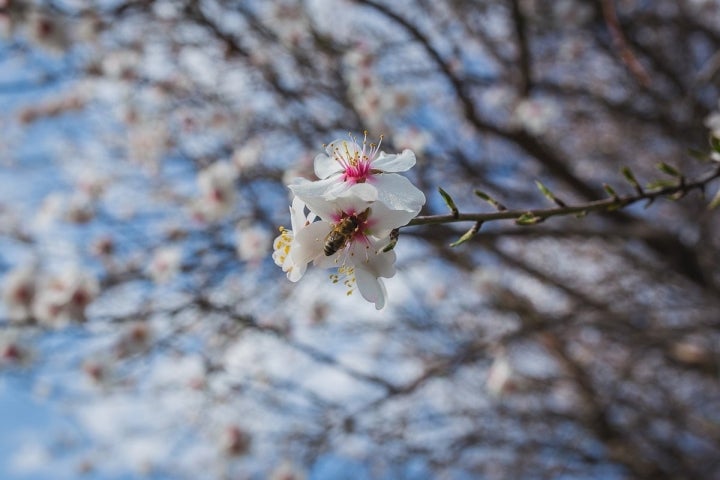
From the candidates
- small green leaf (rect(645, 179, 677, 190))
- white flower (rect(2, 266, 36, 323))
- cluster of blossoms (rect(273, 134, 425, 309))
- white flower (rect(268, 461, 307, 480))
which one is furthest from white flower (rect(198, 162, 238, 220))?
small green leaf (rect(645, 179, 677, 190))

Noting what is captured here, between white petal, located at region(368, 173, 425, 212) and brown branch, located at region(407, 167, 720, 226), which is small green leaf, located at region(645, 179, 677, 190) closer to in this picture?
brown branch, located at region(407, 167, 720, 226)

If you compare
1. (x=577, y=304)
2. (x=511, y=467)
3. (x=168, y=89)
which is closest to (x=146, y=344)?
(x=168, y=89)

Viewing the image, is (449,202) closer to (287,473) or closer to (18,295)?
(18,295)

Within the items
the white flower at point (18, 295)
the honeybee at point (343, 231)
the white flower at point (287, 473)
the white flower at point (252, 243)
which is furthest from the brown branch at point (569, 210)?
the white flower at point (287, 473)

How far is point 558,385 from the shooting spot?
4754mm

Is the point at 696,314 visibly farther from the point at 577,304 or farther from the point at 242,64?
the point at 242,64

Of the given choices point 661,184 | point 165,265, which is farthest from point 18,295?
point 661,184

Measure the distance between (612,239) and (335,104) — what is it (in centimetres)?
207

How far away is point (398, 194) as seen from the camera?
967 mm

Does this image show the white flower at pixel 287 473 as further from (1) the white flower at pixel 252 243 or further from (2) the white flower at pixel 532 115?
(2) the white flower at pixel 532 115

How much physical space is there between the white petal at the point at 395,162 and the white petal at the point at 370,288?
19cm

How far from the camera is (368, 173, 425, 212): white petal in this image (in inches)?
36.9

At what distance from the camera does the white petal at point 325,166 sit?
3.70ft

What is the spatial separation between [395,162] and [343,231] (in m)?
0.16
